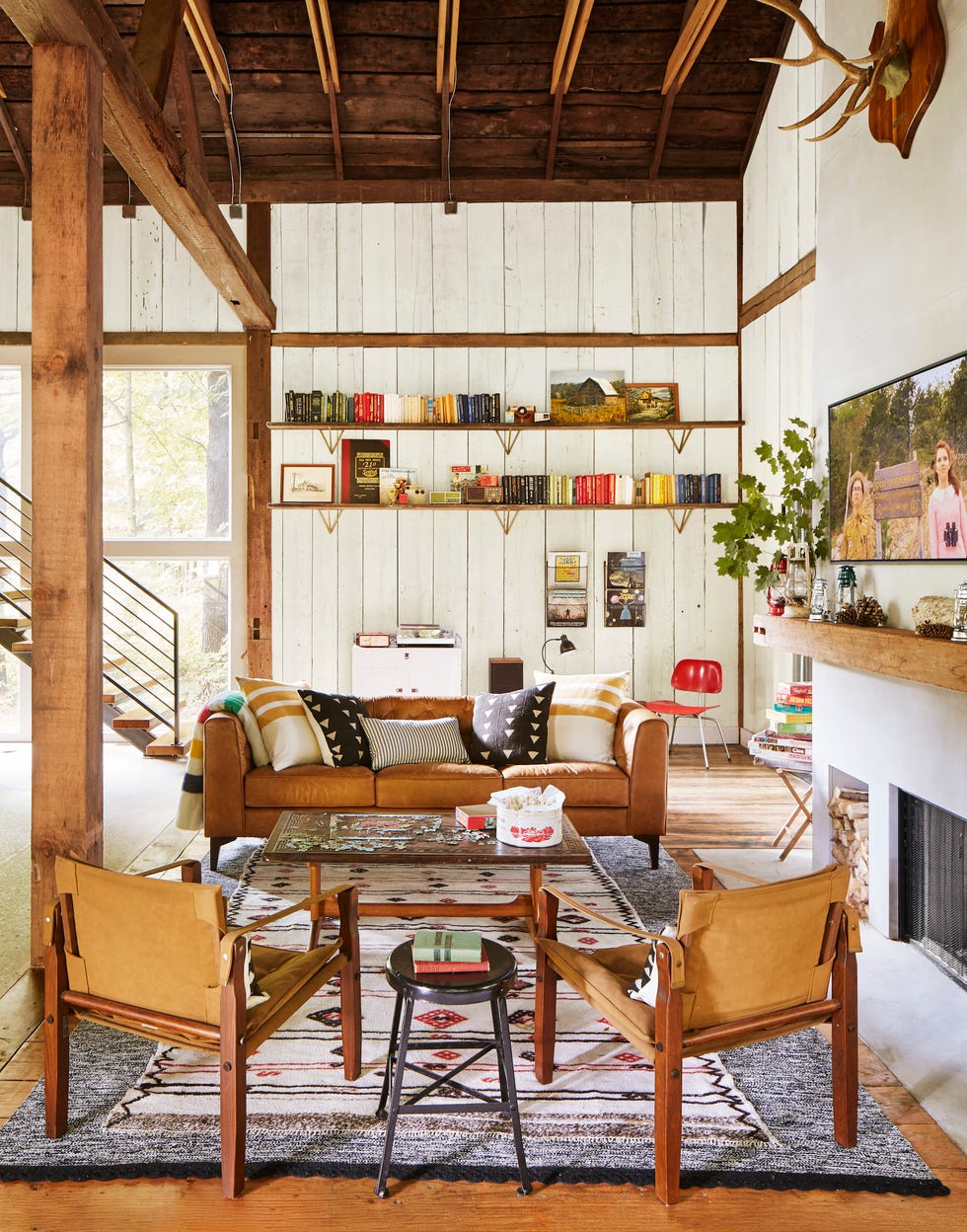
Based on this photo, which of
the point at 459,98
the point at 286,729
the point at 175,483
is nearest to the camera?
the point at 286,729

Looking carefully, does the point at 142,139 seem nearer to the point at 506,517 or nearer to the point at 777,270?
the point at 506,517

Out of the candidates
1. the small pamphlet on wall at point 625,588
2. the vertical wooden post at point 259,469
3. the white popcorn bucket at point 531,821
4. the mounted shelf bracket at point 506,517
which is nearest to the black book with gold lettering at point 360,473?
the vertical wooden post at point 259,469

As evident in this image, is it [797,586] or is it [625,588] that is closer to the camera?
[797,586]

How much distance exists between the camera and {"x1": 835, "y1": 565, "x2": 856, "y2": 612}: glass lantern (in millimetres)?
4336

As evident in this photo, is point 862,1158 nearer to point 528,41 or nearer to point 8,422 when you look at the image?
point 528,41

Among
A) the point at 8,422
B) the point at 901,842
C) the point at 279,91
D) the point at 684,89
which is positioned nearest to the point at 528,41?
the point at 684,89

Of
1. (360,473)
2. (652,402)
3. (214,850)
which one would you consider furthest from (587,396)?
(214,850)

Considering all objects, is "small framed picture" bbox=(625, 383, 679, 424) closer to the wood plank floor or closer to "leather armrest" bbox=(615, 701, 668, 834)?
"leather armrest" bbox=(615, 701, 668, 834)

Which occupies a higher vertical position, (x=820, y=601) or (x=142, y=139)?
(x=142, y=139)

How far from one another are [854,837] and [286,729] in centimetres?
275

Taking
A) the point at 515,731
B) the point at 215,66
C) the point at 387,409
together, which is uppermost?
the point at 215,66

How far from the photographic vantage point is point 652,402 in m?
8.12

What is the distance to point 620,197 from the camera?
26.4ft

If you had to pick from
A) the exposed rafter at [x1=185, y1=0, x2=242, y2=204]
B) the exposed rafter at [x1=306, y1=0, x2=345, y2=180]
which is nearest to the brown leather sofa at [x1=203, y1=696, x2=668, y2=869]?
the exposed rafter at [x1=185, y1=0, x2=242, y2=204]
